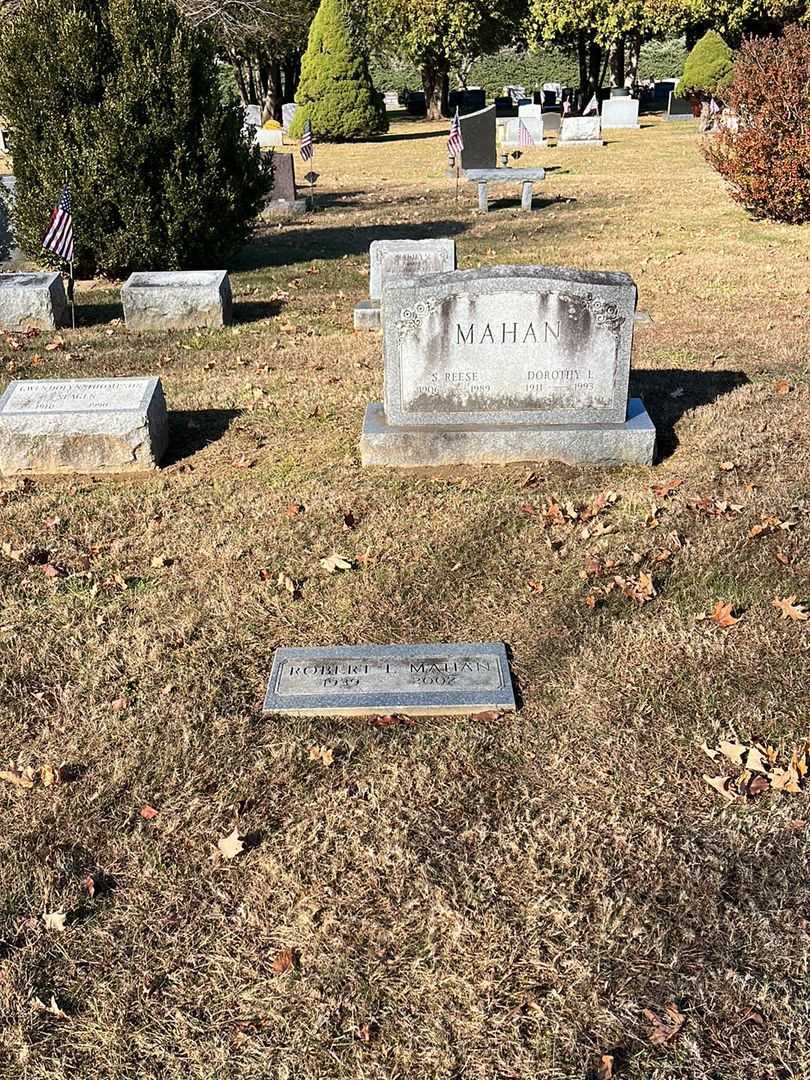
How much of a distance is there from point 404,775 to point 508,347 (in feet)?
11.6

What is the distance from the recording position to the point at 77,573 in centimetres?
535

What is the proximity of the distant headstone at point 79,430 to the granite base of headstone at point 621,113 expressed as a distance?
1358 inches

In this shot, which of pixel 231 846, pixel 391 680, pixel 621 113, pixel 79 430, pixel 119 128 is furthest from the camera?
pixel 621 113

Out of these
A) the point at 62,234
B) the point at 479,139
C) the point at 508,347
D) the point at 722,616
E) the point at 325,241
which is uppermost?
the point at 479,139

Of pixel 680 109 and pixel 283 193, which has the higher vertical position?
pixel 680 109

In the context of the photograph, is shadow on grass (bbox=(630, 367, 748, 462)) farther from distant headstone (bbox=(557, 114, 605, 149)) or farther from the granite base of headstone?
the granite base of headstone

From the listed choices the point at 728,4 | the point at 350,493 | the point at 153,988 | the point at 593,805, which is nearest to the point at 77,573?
the point at 350,493

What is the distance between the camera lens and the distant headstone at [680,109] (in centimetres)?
3766

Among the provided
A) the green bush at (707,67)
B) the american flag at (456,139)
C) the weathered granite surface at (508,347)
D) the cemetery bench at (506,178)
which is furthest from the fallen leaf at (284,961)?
the green bush at (707,67)

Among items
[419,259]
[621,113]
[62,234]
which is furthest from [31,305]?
[621,113]

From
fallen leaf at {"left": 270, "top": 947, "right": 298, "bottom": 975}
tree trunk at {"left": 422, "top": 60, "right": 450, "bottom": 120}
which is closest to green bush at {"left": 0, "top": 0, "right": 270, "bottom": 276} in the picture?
fallen leaf at {"left": 270, "top": 947, "right": 298, "bottom": 975}

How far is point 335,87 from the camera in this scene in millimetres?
31828

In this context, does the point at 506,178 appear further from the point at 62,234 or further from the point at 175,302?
the point at 62,234

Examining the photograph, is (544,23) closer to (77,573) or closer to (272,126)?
(272,126)
